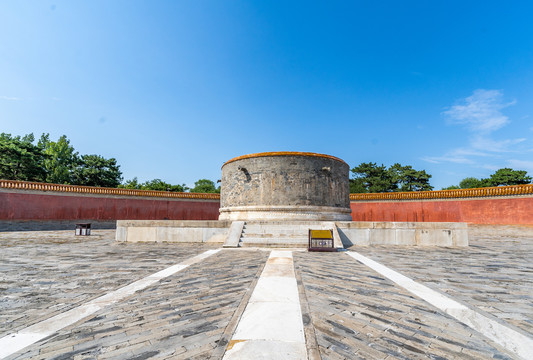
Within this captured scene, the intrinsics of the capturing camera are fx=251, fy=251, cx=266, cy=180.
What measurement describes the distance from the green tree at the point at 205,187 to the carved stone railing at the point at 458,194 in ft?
137

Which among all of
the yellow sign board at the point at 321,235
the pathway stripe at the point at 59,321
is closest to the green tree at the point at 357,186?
the yellow sign board at the point at 321,235

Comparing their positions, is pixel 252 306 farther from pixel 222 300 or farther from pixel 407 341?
pixel 407 341

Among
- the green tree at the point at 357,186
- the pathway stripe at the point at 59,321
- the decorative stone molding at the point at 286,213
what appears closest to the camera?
the pathway stripe at the point at 59,321

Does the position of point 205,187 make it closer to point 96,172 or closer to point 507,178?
point 96,172

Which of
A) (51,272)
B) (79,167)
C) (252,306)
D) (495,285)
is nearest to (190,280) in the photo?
(252,306)

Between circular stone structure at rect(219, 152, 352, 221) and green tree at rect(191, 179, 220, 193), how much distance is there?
44978 mm

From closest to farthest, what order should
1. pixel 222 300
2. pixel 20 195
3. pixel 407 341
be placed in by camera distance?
pixel 407 341 < pixel 222 300 < pixel 20 195

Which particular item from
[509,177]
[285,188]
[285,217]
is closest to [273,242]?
[285,217]

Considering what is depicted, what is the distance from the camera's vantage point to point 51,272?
560 centimetres

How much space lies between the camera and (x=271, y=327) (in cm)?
268

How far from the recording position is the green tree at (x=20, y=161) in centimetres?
2434

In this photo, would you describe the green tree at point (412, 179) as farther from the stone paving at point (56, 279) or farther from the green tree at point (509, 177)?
the stone paving at point (56, 279)

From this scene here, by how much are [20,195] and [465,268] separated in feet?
83.6

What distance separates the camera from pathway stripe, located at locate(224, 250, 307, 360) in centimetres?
217
